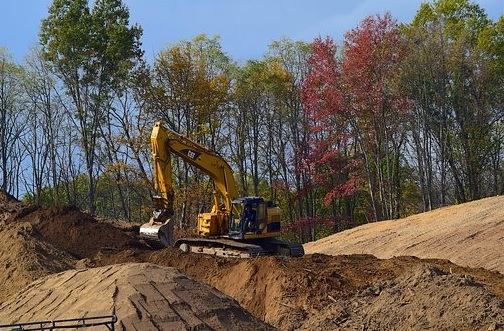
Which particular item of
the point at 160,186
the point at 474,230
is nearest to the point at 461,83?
the point at 474,230

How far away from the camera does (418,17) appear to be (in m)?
42.2

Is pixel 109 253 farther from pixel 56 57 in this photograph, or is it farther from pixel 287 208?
pixel 287 208

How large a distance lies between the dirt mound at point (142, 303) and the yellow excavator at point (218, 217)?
8.85m

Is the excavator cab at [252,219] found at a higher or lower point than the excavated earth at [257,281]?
higher

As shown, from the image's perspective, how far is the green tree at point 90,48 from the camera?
132ft

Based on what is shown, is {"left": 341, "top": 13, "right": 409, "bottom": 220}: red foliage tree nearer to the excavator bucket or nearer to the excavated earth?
the excavated earth

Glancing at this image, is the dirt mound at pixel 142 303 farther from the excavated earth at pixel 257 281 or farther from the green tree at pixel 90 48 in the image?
the green tree at pixel 90 48

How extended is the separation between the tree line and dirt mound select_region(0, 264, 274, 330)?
2451 cm

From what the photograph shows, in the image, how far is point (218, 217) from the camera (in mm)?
23359

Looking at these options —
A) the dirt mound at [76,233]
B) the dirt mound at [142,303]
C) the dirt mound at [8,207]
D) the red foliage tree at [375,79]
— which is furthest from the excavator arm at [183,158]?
the red foliage tree at [375,79]

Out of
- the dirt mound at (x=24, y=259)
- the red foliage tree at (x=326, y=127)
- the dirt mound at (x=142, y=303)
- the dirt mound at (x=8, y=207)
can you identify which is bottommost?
the dirt mound at (x=142, y=303)

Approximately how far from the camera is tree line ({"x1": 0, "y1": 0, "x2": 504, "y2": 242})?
121 ft

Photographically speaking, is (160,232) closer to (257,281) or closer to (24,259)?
(24,259)

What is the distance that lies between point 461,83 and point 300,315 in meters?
25.7
